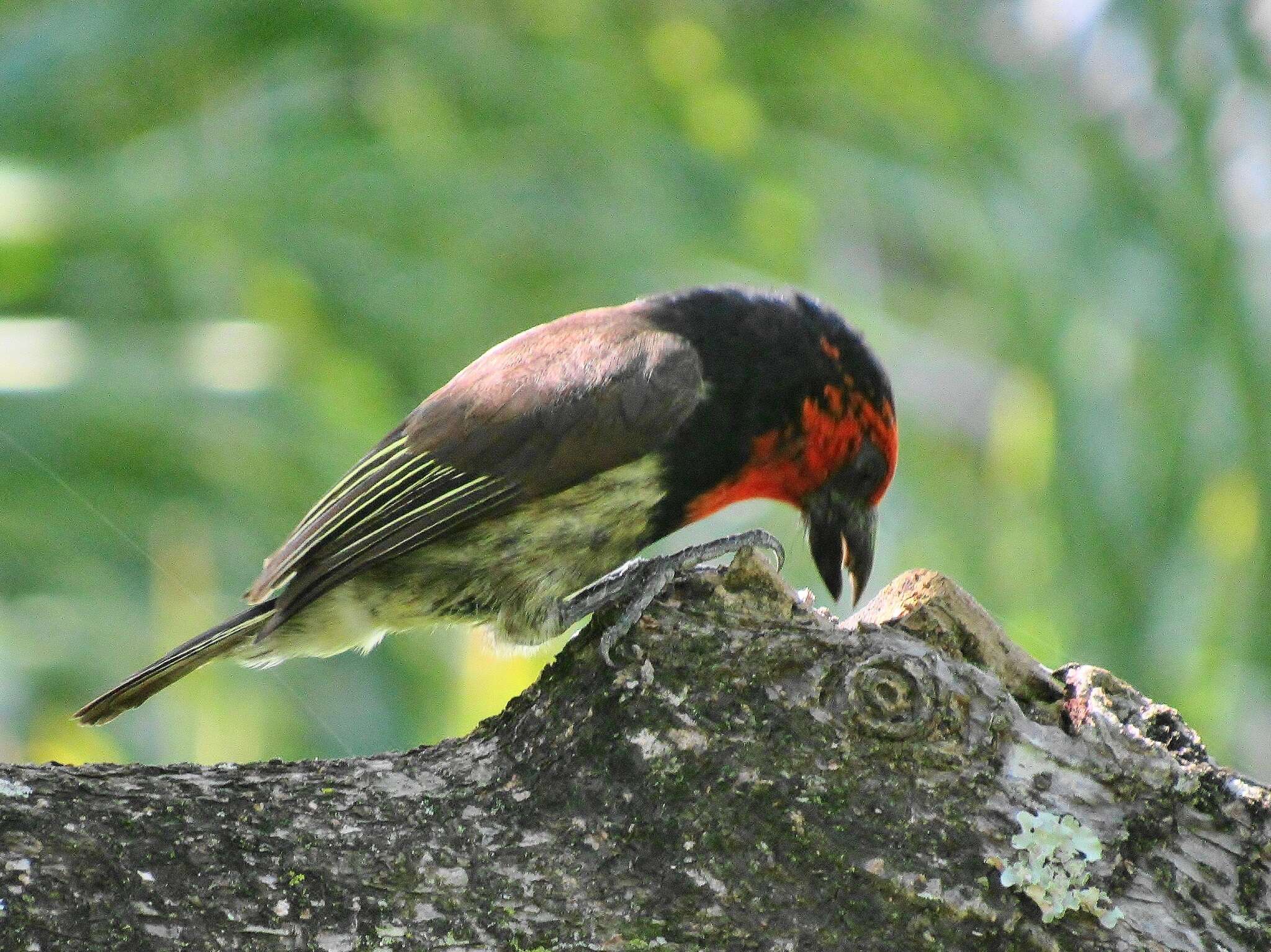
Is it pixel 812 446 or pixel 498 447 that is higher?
pixel 812 446

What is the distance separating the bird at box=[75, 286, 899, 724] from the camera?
3.34 m

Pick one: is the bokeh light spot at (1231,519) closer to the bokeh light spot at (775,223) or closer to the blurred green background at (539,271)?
the blurred green background at (539,271)

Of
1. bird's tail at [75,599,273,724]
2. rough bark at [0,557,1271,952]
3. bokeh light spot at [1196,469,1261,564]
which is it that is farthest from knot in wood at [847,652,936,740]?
bokeh light spot at [1196,469,1261,564]

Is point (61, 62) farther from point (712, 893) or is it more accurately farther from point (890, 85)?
point (712, 893)

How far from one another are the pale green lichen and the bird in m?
1.04

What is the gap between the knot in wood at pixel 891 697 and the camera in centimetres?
231

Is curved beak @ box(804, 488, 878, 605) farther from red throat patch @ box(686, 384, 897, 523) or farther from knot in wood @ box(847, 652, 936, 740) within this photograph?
knot in wood @ box(847, 652, 936, 740)

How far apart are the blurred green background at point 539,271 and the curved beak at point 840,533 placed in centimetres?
166

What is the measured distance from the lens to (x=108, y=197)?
7281 mm

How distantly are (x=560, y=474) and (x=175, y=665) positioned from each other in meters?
0.87

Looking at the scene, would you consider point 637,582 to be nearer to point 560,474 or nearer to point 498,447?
point 560,474

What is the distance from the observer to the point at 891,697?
7.67 ft

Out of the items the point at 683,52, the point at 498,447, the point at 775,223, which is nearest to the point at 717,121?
the point at 683,52

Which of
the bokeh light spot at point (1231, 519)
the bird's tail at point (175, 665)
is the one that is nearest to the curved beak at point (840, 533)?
the bird's tail at point (175, 665)
